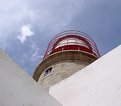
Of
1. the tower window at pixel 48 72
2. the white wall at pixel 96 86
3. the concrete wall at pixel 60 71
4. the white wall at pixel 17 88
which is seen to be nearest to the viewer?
the white wall at pixel 17 88

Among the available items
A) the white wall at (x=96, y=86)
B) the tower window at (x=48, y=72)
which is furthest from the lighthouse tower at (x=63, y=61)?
the white wall at (x=96, y=86)

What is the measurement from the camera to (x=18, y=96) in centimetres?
380

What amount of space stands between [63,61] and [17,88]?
4906 mm

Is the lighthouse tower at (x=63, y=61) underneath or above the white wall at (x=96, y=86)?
above

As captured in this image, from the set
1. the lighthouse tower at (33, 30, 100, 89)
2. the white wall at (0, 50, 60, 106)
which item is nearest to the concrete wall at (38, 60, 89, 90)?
the lighthouse tower at (33, 30, 100, 89)

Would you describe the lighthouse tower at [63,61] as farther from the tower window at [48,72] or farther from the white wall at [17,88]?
the white wall at [17,88]

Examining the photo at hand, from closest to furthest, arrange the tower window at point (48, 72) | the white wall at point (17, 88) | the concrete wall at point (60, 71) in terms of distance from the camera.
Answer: the white wall at point (17, 88) < the concrete wall at point (60, 71) < the tower window at point (48, 72)

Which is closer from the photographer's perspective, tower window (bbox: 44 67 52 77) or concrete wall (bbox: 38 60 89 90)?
concrete wall (bbox: 38 60 89 90)

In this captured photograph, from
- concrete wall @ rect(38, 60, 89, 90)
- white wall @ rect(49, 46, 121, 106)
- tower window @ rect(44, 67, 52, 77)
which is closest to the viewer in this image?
white wall @ rect(49, 46, 121, 106)

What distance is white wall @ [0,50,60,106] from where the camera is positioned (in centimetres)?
365

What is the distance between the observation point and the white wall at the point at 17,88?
12.0 feet

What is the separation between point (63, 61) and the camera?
8.79 metres

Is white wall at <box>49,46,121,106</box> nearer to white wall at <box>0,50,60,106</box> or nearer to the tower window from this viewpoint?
white wall at <box>0,50,60,106</box>

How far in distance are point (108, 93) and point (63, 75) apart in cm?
409
